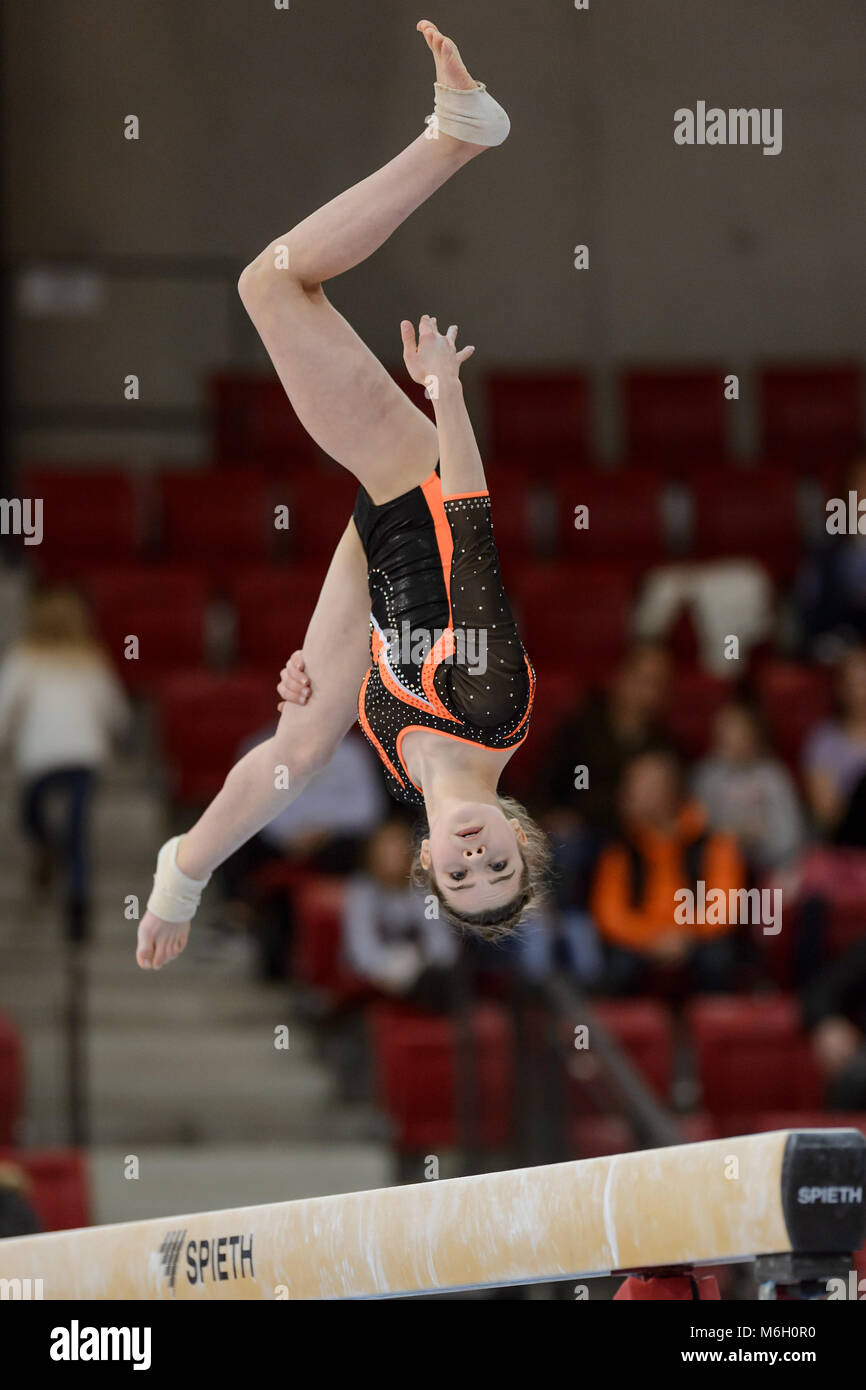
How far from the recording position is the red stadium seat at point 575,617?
8.60 meters

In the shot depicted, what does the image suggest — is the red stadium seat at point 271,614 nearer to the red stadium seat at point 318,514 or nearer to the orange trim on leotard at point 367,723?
the red stadium seat at point 318,514

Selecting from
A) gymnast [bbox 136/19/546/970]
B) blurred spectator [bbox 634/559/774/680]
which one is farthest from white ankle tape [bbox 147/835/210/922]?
blurred spectator [bbox 634/559/774/680]

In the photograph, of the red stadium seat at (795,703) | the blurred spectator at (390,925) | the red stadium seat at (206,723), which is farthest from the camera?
the red stadium seat at (795,703)

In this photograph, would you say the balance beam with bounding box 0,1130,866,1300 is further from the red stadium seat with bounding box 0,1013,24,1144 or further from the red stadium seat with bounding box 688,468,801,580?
the red stadium seat with bounding box 688,468,801,580

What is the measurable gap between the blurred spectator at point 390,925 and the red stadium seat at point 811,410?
13.8 ft

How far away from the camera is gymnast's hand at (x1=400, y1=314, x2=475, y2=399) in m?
3.12

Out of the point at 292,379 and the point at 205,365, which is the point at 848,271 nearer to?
the point at 205,365

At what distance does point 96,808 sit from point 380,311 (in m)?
3.26

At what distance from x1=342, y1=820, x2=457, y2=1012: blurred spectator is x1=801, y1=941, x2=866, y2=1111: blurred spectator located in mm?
1226

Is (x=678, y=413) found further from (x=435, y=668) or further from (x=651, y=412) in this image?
(x=435, y=668)

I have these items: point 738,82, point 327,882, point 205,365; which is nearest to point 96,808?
point 327,882

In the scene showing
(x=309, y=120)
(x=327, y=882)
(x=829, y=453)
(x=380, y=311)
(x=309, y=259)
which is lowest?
(x=327, y=882)

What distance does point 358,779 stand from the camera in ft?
24.7
